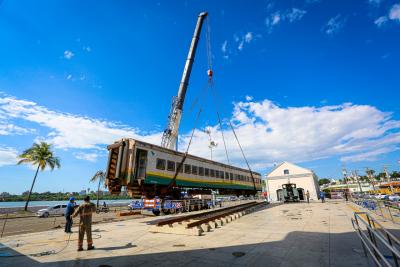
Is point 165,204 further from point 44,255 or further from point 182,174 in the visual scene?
point 44,255

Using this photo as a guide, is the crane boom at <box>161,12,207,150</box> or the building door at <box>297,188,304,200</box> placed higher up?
the crane boom at <box>161,12,207,150</box>

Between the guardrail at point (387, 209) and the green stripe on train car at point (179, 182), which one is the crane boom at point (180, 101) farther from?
the guardrail at point (387, 209)

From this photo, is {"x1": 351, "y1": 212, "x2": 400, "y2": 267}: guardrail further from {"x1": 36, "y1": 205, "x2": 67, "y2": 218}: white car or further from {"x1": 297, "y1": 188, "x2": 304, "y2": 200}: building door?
{"x1": 297, "y1": 188, "x2": 304, "y2": 200}: building door

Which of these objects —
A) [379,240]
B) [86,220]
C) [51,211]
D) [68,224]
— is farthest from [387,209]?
[51,211]

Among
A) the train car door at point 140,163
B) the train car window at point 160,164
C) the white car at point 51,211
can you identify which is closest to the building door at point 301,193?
the train car window at point 160,164

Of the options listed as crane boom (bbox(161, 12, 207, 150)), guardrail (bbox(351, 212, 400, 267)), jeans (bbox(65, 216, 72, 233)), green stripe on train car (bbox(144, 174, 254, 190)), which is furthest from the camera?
crane boom (bbox(161, 12, 207, 150))

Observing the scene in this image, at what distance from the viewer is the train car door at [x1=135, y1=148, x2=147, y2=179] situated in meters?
14.1

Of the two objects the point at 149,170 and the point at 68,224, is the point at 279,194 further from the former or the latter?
the point at 68,224

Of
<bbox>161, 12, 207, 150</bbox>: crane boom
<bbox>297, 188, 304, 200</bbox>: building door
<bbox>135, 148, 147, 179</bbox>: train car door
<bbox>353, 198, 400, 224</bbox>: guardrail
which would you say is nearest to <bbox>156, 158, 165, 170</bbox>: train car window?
<bbox>135, 148, 147, 179</bbox>: train car door

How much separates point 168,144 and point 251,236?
45.6ft

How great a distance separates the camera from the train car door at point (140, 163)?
556 inches

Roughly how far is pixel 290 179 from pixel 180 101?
807 inches

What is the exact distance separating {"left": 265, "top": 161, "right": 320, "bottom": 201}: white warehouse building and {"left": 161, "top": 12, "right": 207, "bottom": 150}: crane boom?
61.9 ft

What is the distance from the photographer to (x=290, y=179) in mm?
30875
